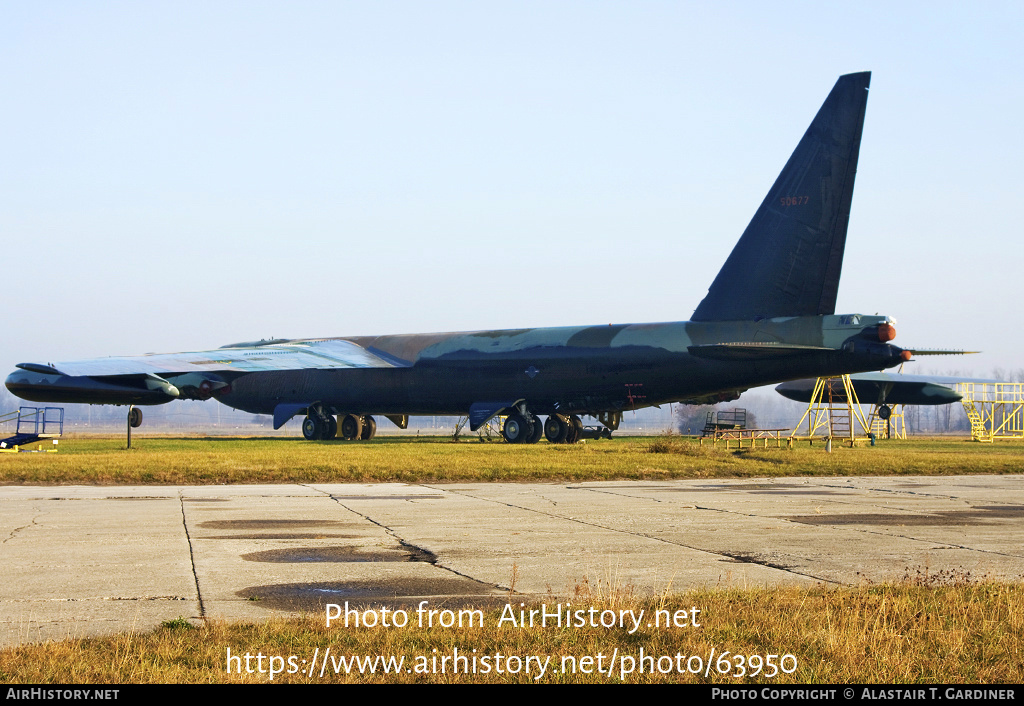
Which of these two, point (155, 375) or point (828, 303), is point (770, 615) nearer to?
point (828, 303)

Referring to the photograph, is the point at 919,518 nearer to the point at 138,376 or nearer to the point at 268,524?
the point at 268,524

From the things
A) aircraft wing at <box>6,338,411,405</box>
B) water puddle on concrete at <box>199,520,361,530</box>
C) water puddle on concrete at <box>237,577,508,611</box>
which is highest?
aircraft wing at <box>6,338,411,405</box>

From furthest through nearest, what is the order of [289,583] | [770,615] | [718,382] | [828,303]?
[718,382], [828,303], [289,583], [770,615]

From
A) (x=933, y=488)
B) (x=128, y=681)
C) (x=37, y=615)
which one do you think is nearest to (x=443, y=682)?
(x=128, y=681)

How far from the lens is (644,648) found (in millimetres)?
6156

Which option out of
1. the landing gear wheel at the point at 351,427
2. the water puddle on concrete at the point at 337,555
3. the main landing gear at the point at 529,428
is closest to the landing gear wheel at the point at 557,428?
the main landing gear at the point at 529,428

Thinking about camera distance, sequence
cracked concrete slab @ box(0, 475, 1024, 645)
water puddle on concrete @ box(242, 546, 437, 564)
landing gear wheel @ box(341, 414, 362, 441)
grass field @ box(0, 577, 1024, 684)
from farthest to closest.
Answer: landing gear wheel @ box(341, 414, 362, 441)
water puddle on concrete @ box(242, 546, 437, 564)
cracked concrete slab @ box(0, 475, 1024, 645)
grass field @ box(0, 577, 1024, 684)

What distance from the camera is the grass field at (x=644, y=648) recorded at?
5.56 m

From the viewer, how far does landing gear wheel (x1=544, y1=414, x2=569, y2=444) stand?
3941 centimetres

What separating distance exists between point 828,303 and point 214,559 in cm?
2521

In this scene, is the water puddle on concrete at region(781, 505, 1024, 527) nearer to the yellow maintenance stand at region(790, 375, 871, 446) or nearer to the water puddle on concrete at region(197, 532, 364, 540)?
the water puddle on concrete at region(197, 532, 364, 540)

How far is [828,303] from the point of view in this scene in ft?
103

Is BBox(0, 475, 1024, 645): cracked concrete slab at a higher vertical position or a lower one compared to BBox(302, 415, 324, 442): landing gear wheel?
higher

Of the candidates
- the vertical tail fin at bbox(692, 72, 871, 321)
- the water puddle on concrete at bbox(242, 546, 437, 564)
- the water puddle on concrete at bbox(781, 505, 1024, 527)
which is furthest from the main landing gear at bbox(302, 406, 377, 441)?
the water puddle on concrete at bbox(242, 546, 437, 564)
